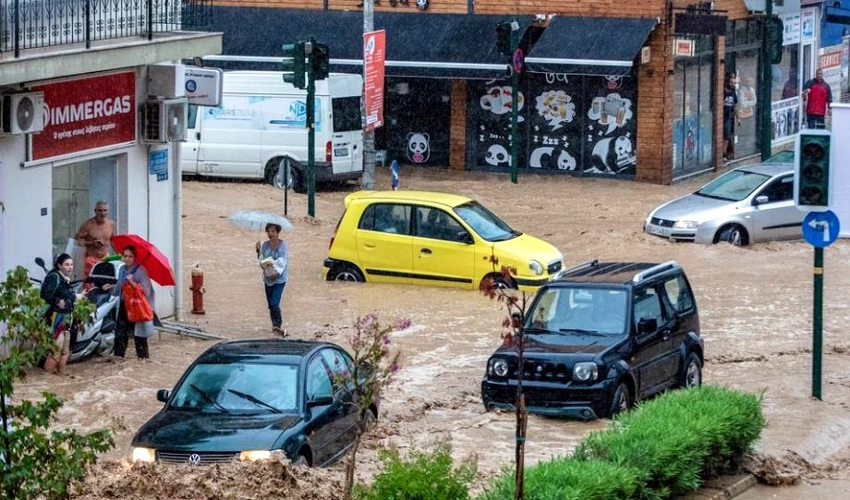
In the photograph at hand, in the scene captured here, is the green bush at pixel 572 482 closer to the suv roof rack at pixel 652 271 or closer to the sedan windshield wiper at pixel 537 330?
the sedan windshield wiper at pixel 537 330

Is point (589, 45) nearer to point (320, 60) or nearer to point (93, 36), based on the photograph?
point (320, 60)

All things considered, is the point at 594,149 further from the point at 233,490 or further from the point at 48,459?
the point at 48,459

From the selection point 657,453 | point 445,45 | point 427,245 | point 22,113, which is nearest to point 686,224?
point 427,245

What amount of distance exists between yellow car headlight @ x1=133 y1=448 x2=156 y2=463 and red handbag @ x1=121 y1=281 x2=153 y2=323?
513 cm

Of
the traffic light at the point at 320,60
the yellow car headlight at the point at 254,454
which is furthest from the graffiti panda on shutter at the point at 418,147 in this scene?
the yellow car headlight at the point at 254,454

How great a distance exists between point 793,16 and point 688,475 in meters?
30.9

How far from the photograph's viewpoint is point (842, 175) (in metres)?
23.2

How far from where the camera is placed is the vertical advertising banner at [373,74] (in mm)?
28484

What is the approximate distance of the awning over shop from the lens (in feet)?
111

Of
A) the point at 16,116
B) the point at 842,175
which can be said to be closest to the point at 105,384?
the point at 16,116

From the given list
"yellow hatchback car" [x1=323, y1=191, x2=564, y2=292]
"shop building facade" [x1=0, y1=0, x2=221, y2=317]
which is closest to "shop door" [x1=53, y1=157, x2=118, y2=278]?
"shop building facade" [x1=0, y1=0, x2=221, y2=317]

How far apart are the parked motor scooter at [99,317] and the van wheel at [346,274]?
5.08 metres

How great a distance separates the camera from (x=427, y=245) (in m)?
21.8

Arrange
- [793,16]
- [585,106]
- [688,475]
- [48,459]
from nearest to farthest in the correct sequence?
[48,459] < [688,475] < [585,106] < [793,16]
